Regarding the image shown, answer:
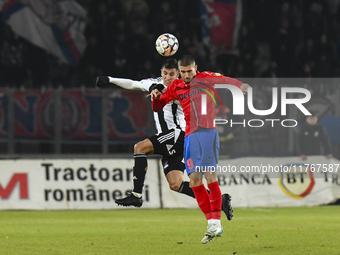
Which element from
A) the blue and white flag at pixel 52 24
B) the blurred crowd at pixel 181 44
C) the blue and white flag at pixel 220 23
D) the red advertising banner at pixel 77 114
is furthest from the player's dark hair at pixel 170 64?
the blue and white flag at pixel 220 23

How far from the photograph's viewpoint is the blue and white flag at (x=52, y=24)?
14.3m

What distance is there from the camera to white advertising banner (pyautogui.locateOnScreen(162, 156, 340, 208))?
12.4 m

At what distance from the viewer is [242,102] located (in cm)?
1306

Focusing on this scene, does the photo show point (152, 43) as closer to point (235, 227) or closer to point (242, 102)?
point (242, 102)

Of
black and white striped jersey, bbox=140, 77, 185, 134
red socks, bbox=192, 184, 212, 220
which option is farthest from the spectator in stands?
red socks, bbox=192, 184, 212, 220

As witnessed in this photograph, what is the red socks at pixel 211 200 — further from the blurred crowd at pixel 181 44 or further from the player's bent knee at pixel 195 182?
the blurred crowd at pixel 181 44

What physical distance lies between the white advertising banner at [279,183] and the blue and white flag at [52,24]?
4.44 meters

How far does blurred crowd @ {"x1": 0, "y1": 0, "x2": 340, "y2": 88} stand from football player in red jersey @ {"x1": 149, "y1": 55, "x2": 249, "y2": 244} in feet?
24.6

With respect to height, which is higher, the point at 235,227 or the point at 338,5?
the point at 338,5

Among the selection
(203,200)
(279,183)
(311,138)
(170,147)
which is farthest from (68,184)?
(203,200)

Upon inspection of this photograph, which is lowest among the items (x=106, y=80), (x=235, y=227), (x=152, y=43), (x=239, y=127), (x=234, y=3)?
(x=235, y=227)

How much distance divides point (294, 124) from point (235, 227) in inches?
158

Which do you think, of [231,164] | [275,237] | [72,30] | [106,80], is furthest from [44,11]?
[275,237]

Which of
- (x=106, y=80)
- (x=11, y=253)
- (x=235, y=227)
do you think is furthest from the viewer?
(x=235, y=227)
